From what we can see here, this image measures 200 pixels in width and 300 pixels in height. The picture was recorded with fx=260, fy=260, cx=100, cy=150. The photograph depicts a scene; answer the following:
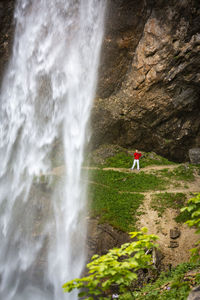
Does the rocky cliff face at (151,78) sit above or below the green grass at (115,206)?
above

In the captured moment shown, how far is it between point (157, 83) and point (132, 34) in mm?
3976

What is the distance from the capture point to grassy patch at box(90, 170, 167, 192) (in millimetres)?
14789

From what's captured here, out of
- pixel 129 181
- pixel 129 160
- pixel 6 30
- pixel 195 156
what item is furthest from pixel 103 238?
pixel 6 30

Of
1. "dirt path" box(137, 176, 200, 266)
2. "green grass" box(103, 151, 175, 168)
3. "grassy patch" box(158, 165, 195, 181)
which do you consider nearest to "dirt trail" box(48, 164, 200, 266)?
"dirt path" box(137, 176, 200, 266)

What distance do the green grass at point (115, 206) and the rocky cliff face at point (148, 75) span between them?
24.1 ft

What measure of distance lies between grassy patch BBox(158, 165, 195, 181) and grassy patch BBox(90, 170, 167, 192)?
2.69 ft

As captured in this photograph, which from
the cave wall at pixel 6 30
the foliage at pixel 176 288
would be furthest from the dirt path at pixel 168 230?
the cave wall at pixel 6 30

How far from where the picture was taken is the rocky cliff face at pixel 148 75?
17.8 meters

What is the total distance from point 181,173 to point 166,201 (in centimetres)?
381

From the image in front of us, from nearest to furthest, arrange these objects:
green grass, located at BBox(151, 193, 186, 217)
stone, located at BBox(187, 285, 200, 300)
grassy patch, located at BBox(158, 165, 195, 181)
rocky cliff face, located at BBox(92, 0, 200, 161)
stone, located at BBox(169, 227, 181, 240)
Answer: stone, located at BBox(187, 285, 200, 300)
stone, located at BBox(169, 227, 181, 240)
green grass, located at BBox(151, 193, 186, 217)
grassy patch, located at BBox(158, 165, 195, 181)
rocky cliff face, located at BBox(92, 0, 200, 161)

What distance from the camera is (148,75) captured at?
62.5 ft

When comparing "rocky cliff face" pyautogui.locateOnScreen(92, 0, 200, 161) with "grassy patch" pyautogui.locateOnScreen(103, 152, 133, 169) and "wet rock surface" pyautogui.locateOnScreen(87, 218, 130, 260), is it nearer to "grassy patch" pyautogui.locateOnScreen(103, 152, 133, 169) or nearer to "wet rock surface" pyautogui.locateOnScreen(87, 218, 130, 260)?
"grassy patch" pyautogui.locateOnScreen(103, 152, 133, 169)

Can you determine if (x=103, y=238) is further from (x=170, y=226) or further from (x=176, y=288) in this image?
(x=176, y=288)

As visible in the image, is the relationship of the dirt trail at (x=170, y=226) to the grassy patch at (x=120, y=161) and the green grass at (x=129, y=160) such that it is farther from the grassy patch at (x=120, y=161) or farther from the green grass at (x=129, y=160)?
the grassy patch at (x=120, y=161)
